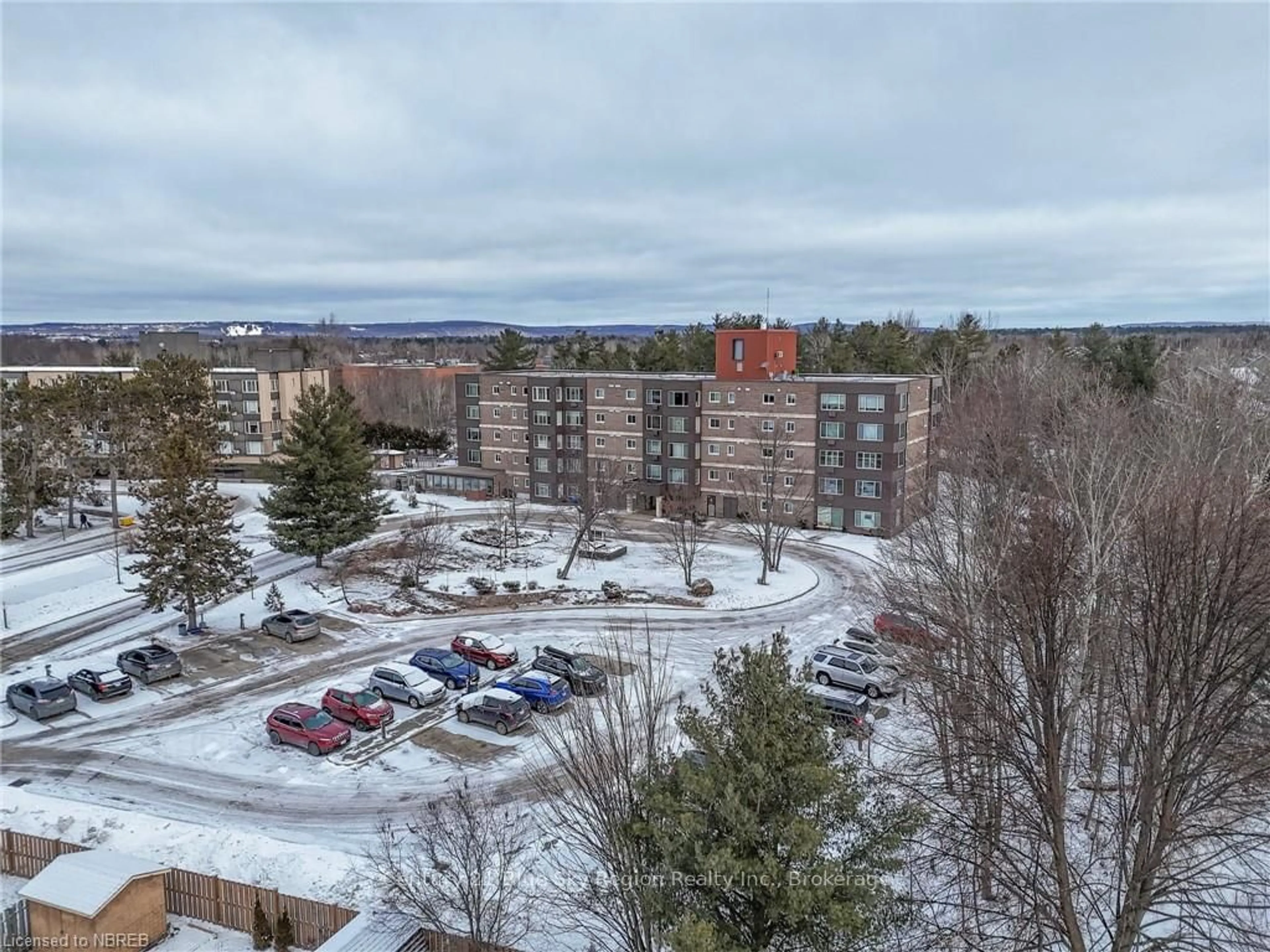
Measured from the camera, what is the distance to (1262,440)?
34.0m

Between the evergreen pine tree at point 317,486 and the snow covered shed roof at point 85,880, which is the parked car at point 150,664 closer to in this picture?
the evergreen pine tree at point 317,486

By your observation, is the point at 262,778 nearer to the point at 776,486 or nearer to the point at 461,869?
the point at 461,869

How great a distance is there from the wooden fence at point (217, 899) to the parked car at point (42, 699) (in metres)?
10.1

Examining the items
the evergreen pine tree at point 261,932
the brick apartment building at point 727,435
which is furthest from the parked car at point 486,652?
the brick apartment building at point 727,435

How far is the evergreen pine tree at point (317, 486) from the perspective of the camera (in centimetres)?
4347

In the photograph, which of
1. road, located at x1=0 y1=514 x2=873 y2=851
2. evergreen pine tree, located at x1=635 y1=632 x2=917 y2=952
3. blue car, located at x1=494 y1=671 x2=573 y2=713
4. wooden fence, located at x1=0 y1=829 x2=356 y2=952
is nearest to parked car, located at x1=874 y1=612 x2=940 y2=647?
road, located at x1=0 y1=514 x2=873 y2=851

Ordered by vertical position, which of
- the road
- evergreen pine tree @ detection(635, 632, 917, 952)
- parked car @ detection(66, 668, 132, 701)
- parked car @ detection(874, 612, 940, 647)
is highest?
evergreen pine tree @ detection(635, 632, 917, 952)

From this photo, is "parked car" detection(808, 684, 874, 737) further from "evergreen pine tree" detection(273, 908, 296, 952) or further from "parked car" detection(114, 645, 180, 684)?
"parked car" detection(114, 645, 180, 684)

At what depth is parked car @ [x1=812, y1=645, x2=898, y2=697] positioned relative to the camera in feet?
98.8

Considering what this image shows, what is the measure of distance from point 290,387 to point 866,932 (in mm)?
80552

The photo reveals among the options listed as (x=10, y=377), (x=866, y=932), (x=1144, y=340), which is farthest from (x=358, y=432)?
(x=1144, y=340)

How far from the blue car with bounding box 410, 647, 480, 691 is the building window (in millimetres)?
31626

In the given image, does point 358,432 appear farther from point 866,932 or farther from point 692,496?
point 866,932

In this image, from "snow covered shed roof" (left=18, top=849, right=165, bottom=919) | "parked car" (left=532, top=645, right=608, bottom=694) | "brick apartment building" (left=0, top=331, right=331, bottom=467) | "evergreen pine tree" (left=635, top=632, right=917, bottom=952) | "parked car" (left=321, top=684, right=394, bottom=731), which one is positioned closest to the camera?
"evergreen pine tree" (left=635, top=632, right=917, bottom=952)
